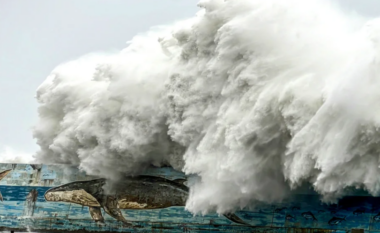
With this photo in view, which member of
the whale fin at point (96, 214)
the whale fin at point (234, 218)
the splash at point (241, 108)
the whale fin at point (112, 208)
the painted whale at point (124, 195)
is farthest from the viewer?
the whale fin at point (96, 214)

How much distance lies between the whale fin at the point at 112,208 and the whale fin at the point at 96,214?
0.34 metres

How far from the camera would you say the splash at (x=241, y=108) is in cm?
1953

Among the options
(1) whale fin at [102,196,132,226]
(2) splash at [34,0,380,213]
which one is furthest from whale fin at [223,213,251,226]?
(1) whale fin at [102,196,132,226]

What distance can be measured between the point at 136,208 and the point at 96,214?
6.92 feet

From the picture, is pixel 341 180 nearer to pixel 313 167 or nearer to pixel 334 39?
pixel 313 167

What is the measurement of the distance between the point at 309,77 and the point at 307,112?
129 cm

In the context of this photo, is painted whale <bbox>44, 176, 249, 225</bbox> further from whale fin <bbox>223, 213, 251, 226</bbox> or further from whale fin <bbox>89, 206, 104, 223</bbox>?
whale fin <bbox>223, 213, 251, 226</bbox>

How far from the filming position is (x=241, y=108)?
22.8m

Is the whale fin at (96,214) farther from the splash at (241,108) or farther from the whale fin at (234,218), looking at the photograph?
the whale fin at (234,218)

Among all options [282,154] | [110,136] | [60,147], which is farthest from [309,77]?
[60,147]

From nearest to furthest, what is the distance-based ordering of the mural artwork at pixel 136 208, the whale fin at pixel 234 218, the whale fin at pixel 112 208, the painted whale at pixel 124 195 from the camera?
the mural artwork at pixel 136 208 → the whale fin at pixel 234 218 → the painted whale at pixel 124 195 → the whale fin at pixel 112 208

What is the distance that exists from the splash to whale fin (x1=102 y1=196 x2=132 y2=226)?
4.18ft

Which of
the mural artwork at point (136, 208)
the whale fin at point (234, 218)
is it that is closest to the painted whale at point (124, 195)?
the mural artwork at point (136, 208)

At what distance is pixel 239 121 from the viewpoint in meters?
22.7
